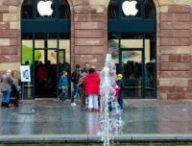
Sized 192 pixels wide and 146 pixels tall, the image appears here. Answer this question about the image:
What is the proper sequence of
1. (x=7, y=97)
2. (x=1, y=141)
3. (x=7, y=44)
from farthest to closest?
(x=7, y=44)
(x=7, y=97)
(x=1, y=141)

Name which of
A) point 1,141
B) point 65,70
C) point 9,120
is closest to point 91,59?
point 65,70

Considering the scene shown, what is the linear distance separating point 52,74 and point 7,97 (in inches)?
188

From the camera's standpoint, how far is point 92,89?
29.1 metres

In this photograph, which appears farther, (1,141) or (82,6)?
(82,6)

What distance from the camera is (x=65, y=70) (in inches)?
1379

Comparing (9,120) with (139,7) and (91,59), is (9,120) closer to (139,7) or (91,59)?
(91,59)

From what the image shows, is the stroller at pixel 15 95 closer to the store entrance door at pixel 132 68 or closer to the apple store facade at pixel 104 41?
the apple store facade at pixel 104 41

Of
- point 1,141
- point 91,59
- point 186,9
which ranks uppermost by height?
point 186,9

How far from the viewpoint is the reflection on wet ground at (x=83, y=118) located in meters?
22.0

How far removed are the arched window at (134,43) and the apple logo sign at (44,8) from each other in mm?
2923

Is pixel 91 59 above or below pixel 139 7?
below

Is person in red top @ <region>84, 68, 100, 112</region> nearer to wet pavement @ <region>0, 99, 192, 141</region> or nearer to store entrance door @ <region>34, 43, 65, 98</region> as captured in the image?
wet pavement @ <region>0, 99, 192, 141</region>

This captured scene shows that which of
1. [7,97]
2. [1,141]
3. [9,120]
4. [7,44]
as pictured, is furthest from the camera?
[7,44]

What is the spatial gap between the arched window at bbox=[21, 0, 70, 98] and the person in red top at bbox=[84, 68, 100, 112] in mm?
6162
